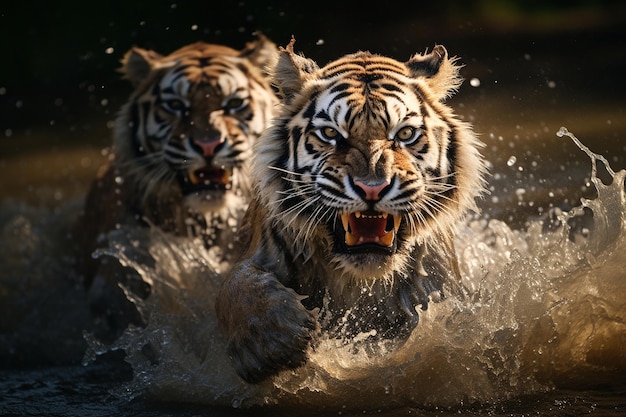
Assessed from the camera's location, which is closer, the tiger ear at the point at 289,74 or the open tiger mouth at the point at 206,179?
the tiger ear at the point at 289,74

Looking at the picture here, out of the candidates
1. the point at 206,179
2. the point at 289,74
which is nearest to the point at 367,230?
the point at 289,74

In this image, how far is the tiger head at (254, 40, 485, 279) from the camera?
114 inches

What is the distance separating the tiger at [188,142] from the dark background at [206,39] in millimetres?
2294

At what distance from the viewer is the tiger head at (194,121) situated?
4266mm

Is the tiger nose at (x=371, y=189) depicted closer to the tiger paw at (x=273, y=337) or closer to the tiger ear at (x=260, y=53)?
the tiger paw at (x=273, y=337)

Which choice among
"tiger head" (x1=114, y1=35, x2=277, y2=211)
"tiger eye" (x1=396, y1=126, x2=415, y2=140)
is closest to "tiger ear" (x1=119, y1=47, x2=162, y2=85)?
"tiger head" (x1=114, y1=35, x2=277, y2=211)

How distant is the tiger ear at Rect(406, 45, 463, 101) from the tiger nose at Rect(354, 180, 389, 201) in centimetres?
53

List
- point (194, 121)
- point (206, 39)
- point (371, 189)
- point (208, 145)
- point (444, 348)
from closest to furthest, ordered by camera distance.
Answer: point (371, 189) < point (444, 348) < point (208, 145) < point (194, 121) < point (206, 39)

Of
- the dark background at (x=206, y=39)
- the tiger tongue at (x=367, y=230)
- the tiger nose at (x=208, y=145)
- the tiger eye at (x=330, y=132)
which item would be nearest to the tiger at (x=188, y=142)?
the tiger nose at (x=208, y=145)

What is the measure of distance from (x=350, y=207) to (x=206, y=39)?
5.50m

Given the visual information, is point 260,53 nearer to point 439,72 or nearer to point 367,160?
point 439,72

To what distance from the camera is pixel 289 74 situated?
3.21 meters

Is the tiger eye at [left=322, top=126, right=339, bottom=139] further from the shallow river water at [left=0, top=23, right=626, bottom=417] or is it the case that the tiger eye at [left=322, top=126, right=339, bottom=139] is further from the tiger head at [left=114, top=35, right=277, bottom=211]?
the tiger head at [left=114, top=35, right=277, bottom=211]

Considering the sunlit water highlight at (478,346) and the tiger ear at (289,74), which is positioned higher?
the tiger ear at (289,74)
